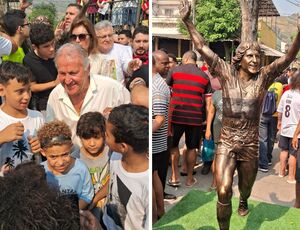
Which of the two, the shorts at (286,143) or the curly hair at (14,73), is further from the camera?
the shorts at (286,143)

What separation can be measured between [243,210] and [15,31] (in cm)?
306

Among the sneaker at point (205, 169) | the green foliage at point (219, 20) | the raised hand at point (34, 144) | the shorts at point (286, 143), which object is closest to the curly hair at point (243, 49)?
the raised hand at point (34, 144)

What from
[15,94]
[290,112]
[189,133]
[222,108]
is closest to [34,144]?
[15,94]

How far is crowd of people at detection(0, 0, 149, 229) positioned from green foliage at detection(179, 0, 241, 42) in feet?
75.7

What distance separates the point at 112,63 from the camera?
1.73 meters

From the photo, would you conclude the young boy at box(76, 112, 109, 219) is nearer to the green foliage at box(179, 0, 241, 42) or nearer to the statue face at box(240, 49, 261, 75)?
the statue face at box(240, 49, 261, 75)

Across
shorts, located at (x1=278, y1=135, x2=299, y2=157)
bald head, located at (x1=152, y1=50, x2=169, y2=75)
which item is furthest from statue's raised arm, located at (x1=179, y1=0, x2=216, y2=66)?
shorts, located at (x1=278, y1=135, x2=299, y2=157)

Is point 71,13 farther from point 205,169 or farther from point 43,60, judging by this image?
point 205,169

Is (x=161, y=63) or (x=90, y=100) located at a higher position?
(x=90, y=100)

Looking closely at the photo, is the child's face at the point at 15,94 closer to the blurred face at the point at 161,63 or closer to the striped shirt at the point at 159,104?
the striped shirt at the point at 159,104

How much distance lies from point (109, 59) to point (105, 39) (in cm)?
8

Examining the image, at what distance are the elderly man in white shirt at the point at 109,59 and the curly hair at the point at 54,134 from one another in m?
0.26

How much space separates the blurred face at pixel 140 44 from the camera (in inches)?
66.1

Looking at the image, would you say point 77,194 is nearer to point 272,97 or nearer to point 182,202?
point 182,202
